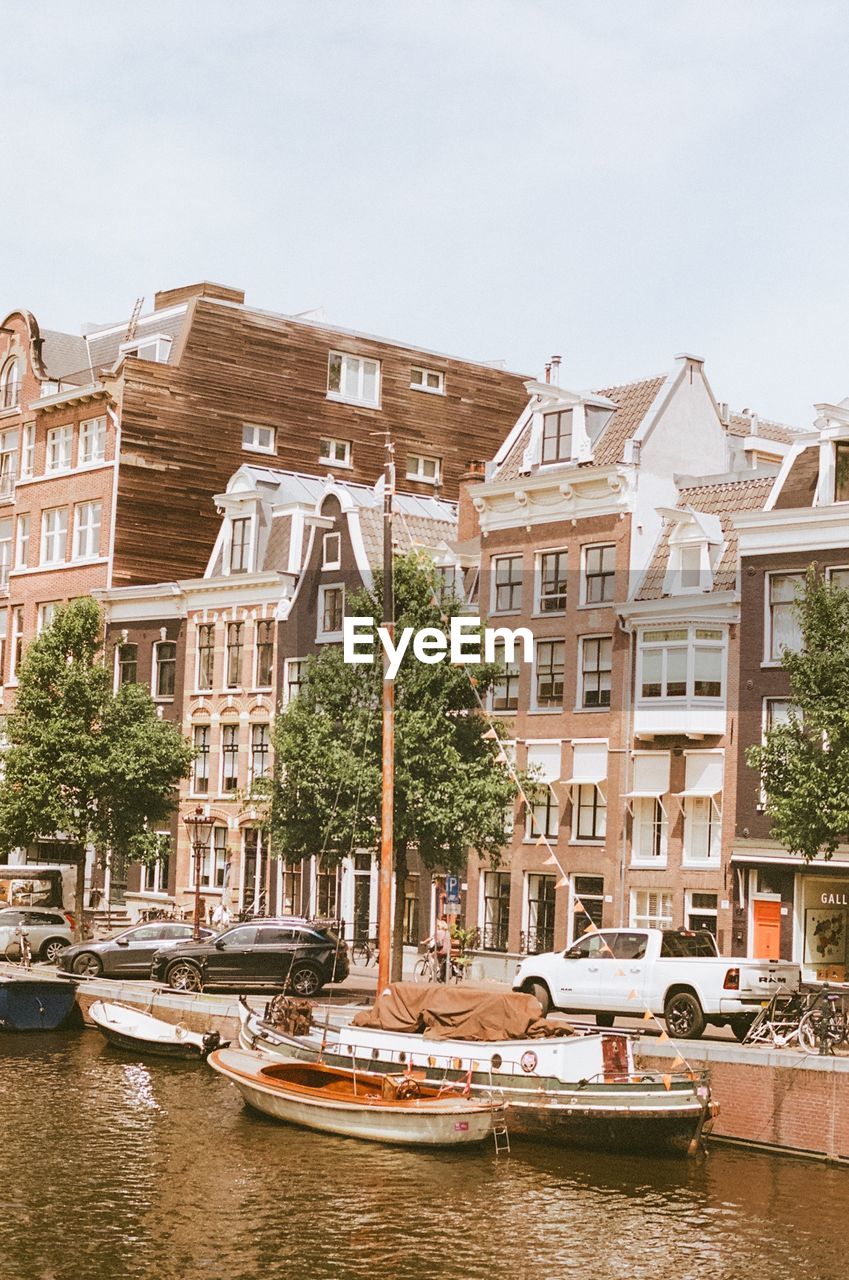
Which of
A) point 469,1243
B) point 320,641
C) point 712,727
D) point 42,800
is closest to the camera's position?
point 469,1243

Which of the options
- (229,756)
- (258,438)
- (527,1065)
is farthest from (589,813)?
(258,438)

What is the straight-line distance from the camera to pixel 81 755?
56.6m

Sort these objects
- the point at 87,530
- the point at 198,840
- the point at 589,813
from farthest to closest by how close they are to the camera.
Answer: the point at 87,530 < the point at 589,813 < the point at 198,840

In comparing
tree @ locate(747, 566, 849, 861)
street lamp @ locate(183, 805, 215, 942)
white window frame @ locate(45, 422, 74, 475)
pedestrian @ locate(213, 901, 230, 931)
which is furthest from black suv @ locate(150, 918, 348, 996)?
white window frame @ locate(45, 422, 74, 475)

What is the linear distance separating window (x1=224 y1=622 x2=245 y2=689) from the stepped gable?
54.4ft

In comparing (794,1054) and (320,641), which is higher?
(320,641)

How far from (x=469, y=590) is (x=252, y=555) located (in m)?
9.17

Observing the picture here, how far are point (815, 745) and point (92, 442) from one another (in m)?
39.5

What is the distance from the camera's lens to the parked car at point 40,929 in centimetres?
5238

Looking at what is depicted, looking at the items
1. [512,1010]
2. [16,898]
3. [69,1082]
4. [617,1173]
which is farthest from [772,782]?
[16,898]

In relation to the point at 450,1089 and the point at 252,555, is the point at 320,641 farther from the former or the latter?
the point at 450,1089

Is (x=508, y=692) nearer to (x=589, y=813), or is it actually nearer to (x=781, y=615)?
(x=589, y=813)

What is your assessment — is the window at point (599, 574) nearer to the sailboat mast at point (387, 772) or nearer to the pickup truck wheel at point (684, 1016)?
the sailboat mast at point (387, 772)

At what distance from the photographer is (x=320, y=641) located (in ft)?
196
